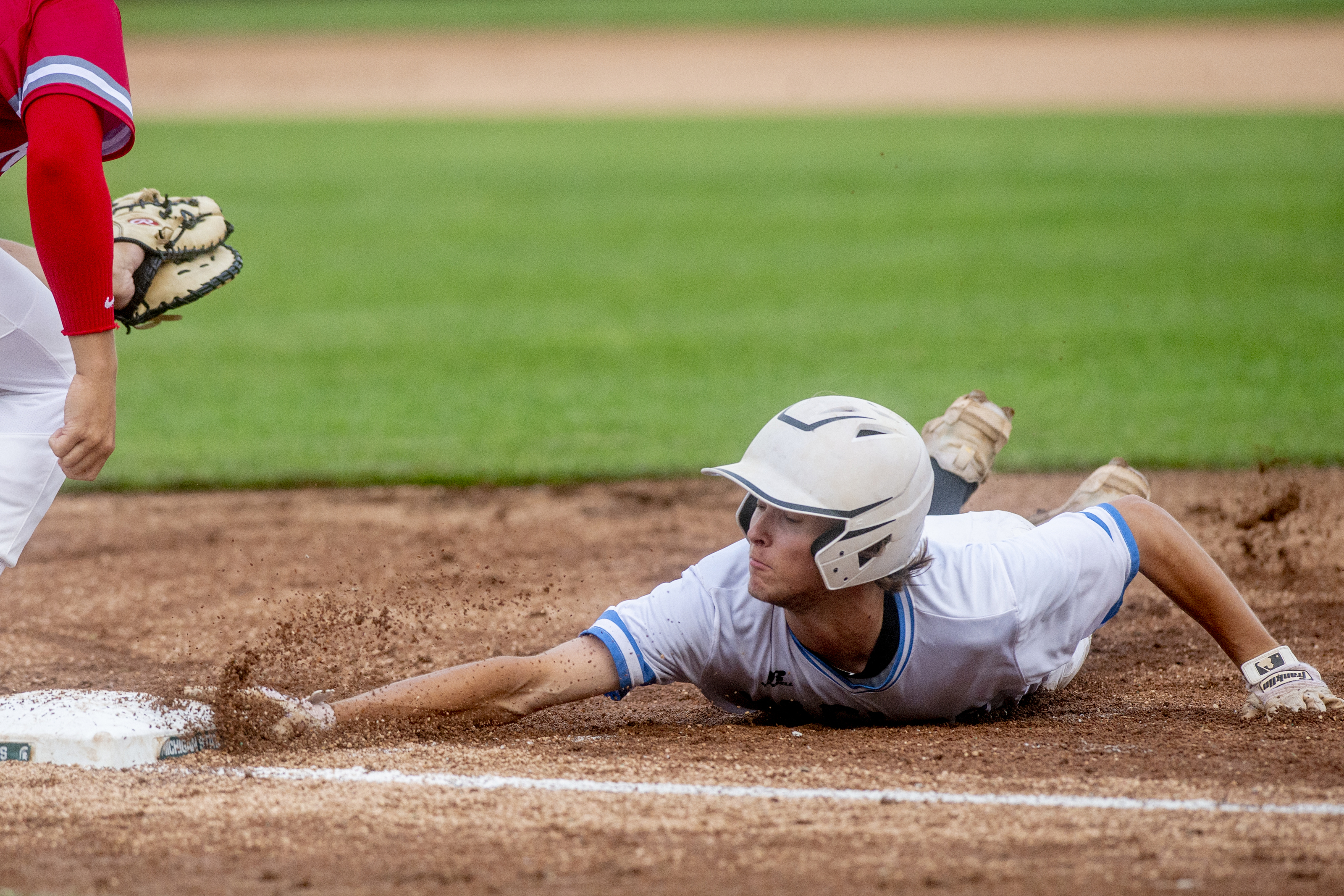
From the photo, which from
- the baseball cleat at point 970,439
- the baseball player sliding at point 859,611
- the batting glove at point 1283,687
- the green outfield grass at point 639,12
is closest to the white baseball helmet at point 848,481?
the baseball player sliding at point 859,611

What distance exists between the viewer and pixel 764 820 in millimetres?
3098

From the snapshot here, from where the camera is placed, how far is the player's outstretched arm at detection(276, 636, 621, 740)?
373cm

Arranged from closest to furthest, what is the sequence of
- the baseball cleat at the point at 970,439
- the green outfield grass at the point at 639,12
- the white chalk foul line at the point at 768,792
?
the white chalk foul line at the point at 768,792, the baseball cleat at the point at 970,439, the green outfield grass at the point at 639,12

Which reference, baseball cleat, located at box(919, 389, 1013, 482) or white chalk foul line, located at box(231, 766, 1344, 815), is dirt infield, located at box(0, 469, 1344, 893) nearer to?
white chalk foul line, located at box(231, 766, 1344, 815)

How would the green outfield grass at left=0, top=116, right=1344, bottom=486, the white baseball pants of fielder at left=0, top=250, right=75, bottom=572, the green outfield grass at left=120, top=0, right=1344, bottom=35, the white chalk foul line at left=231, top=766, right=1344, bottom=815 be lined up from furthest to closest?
the green outfield grass at left=120, top=0, right=1344, bottom=35 < the green outfield grass at left=0, top=116, right=1344, bottom=486 < the white baseball pants of fielder at left=0, top=250, right=75, bottom=572 < the white chalk foul line at left=231, top=766, right=1344, bottom=815

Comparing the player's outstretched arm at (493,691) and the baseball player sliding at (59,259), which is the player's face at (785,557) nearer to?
the player's outstretched arm at (493,691)

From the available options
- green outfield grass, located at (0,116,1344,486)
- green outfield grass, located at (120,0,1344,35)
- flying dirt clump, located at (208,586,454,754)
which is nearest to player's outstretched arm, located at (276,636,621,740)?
flying dirt clump, located at (208,586,454,754)

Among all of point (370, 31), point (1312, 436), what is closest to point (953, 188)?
point (1312, 436)

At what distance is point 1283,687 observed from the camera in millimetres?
3771

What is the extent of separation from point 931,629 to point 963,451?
1411mm

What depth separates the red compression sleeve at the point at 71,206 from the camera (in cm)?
312

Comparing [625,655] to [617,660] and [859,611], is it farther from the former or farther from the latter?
[859,611]

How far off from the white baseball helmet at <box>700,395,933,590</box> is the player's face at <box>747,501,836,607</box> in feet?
0.13

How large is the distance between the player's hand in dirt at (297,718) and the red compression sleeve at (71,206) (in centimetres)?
112
